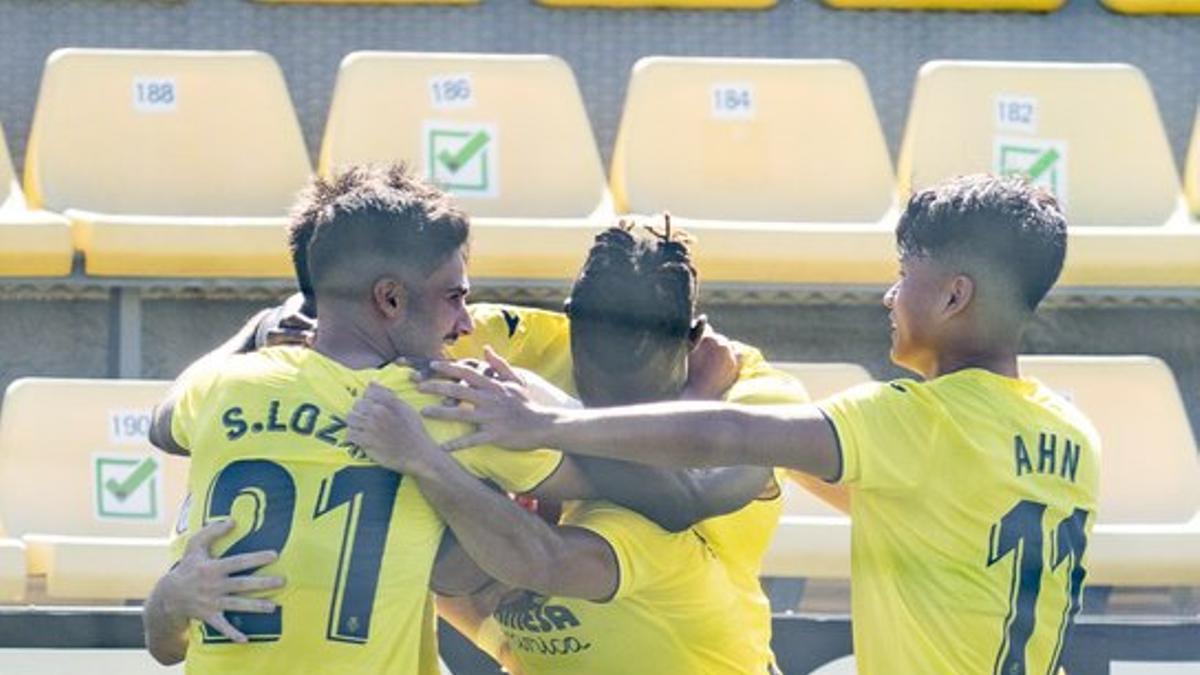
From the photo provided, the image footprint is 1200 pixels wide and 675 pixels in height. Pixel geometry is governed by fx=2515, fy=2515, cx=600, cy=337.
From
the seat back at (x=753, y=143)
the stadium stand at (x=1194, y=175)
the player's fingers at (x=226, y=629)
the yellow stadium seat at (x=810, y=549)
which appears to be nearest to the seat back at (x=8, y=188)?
the seat back at (x=753, y=143)

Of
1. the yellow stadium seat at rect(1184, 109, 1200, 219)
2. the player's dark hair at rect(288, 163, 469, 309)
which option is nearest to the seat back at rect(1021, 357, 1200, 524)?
the yellow stadium seat at rect(1184, 109, 1200, 219)

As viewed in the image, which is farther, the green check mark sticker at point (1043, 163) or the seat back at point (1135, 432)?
the green check mark sticker at point (1043, 163)

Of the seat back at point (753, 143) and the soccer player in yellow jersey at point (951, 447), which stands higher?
the soccer player in yellow jersey at point (951, 447)

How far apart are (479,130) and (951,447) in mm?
2464

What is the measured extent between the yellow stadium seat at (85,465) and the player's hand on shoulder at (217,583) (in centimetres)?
176

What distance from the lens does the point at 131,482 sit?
185 inches

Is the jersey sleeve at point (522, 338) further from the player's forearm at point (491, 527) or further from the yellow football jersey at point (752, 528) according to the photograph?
the player's forearm at point (491, 527)

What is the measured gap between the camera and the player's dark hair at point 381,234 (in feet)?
9.61

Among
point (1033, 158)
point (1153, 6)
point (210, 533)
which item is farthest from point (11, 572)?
point (1153, 6)

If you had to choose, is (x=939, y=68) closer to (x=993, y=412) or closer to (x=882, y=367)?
(x=882, y=367)

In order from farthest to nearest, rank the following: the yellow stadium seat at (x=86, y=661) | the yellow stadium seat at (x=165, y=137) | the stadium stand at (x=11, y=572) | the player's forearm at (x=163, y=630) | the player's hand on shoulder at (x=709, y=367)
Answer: the yellow stadium seat at (x=165, y=137) < the stadium stand at (x=11, y=572) < the yellow stadium seat at (x=86, y=661) < the player's hand on shoulder at (x=709, y=367) < the player's forearm at (x=163, y=630)

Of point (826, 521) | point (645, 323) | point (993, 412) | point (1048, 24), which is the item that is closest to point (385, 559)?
point (645, 323)

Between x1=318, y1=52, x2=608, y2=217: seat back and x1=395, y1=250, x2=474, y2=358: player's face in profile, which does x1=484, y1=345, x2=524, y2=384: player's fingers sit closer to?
x1=395, y1=250, x2=474, y2=358: player's face in profile

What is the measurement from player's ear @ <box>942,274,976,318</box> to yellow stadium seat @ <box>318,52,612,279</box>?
2.20 m
